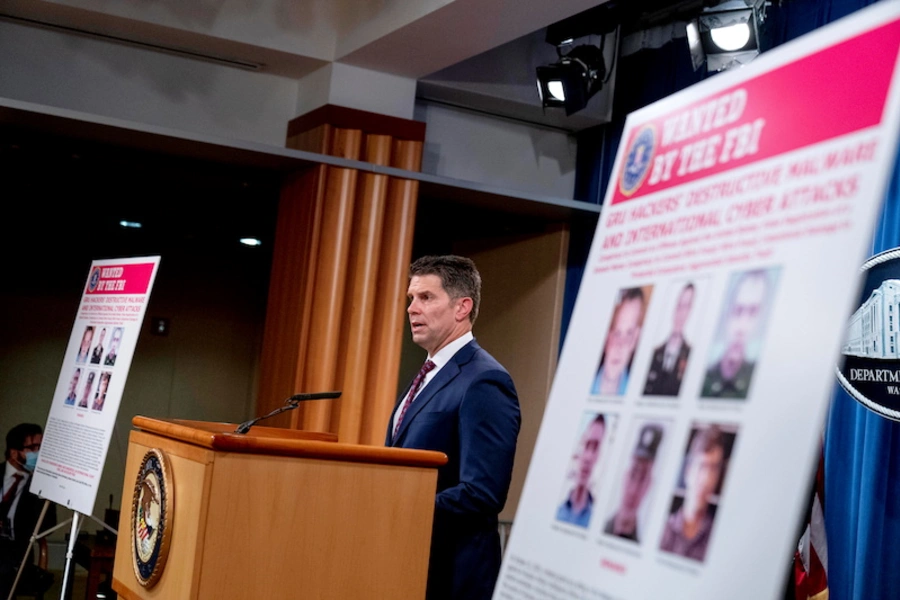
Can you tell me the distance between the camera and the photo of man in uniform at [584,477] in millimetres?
1630

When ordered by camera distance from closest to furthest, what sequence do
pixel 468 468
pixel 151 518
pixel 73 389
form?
pixel 151 518
pixel 468 468
pixel 73 389

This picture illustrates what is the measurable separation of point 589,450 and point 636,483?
149 millimetres

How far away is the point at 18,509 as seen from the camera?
6.05 m

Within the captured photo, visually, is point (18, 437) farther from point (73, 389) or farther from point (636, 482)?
point (636, 482)

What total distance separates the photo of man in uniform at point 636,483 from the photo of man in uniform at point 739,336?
116 millimetres

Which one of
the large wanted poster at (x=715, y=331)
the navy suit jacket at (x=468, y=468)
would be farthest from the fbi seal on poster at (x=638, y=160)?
the navy suit jacket at (x=468, y=468)

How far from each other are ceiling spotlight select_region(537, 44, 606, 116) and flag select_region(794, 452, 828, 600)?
324cm

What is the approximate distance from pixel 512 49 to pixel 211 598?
5387mm

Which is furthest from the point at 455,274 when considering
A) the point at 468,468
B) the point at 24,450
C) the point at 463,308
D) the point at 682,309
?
the point at 24,450

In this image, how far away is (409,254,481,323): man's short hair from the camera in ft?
10.7

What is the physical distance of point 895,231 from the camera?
4922mm

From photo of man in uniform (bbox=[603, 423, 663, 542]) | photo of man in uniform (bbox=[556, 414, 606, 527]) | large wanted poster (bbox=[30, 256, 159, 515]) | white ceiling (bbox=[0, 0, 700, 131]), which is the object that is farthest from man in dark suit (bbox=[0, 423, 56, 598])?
photo of man in uniform (bbox=[603, 423, 663, 542])

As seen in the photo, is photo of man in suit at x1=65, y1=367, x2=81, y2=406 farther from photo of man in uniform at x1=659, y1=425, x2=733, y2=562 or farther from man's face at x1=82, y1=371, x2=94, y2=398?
photo of man in uniform at x1=659, y1=425, x2=733, y2=562

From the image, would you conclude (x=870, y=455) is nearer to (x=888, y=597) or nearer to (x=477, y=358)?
(x=888, y=597)
